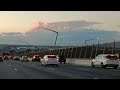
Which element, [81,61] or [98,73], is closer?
[98,73]

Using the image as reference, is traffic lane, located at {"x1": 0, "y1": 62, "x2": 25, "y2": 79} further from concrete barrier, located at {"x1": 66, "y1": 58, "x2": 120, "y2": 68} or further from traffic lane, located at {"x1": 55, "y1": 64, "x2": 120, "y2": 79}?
concrete barrier, located at {"x1": 66, "y1": 58, "x2": 120, "y2": 68}

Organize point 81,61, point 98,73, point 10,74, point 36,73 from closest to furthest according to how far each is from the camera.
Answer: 1. point 10,74
2. point 36,73
3. point 98,73
4. point 81,61

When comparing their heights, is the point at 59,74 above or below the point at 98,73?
below

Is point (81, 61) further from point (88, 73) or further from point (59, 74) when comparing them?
point (59, 74)

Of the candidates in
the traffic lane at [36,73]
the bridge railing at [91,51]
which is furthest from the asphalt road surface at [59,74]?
the bridge railing at [91,51]

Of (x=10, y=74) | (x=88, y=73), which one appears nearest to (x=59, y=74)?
(x=88, y=73)

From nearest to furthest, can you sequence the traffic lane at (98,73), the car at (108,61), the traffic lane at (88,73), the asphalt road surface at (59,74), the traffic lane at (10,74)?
1. the traffic lane at (10,74)
2. the asphalt road surface at (59,74)
3. the traffic lane at (88,73)
4. the traffic lane at (98,73)
5. the car at (108,61)

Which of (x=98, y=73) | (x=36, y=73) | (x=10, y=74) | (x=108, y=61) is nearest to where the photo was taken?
(x=10, y=74)

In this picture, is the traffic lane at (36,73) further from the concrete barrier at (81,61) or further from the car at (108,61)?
the concrete barrier at (81,61)
